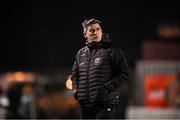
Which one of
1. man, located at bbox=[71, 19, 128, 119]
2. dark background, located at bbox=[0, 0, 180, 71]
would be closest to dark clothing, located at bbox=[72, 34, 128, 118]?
man, located at bbox=[71, 19, 128, 119]

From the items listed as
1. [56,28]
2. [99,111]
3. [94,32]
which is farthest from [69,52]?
[99,111]

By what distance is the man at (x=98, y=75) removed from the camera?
5.89 meters

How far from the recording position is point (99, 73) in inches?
232

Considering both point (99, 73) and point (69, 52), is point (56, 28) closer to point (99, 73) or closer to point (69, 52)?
point (69, 52)

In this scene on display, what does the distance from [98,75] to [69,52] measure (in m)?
13.5

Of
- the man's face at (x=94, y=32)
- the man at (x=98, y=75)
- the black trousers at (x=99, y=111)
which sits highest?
the man's face at (x=94, y=32)

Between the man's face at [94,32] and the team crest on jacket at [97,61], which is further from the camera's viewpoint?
the man's face at [94,32]

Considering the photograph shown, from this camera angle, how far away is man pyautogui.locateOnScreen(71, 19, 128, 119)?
589cm

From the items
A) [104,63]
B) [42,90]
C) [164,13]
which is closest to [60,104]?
[42,90]

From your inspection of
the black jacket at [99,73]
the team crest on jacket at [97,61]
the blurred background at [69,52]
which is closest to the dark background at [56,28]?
the blurred background at [69,52]

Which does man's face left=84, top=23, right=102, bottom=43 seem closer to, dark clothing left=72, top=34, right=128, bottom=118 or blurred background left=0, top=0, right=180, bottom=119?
dark clothing left=72, top=34, right=128, bottom=118

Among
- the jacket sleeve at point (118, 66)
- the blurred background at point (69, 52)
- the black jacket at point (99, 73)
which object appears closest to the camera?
the black jacket at point (99, 73)

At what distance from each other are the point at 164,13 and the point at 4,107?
24.2 ft

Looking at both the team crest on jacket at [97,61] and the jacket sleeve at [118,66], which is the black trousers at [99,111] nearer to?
the jacket sleeve at [118,66]
